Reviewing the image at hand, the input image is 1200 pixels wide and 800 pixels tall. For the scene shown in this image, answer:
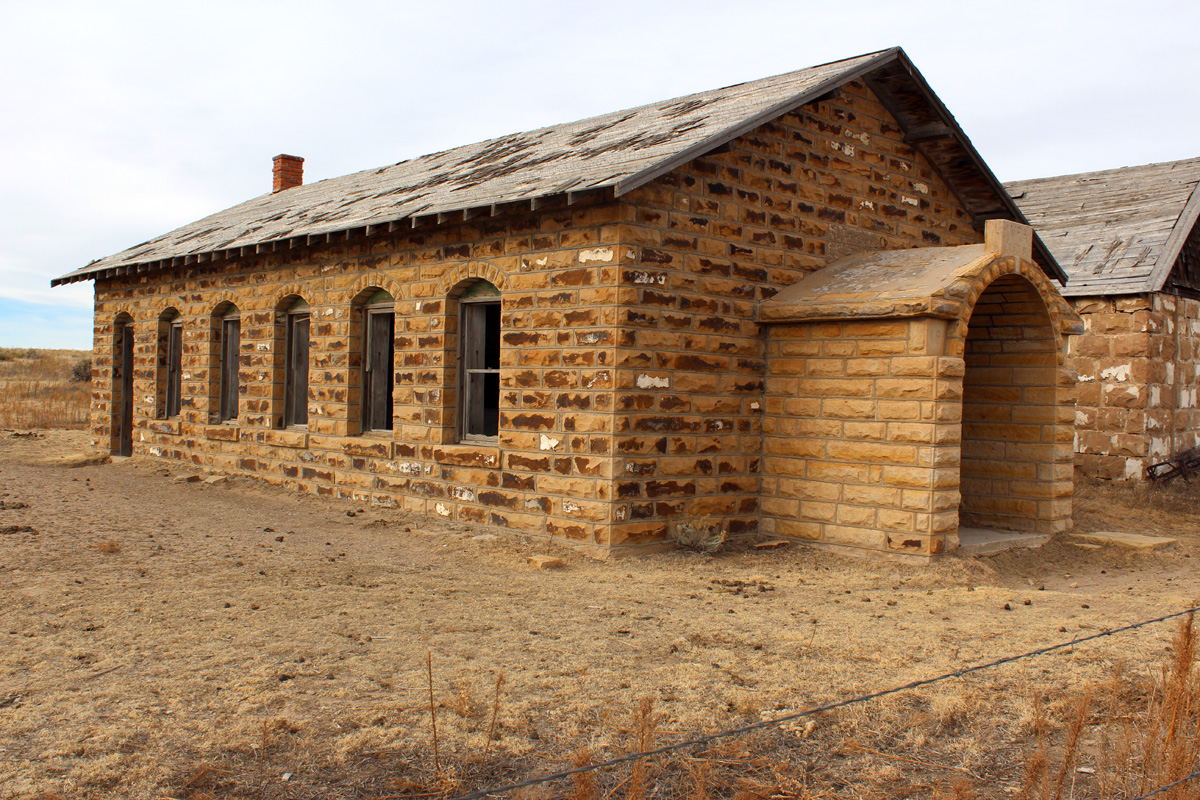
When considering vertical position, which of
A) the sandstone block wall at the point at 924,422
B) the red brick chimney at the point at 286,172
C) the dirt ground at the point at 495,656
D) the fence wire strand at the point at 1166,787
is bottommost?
the dirt ground at the point at 495,656

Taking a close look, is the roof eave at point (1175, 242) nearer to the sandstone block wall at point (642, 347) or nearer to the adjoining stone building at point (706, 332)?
the adjoining stone building at point (706, 332)

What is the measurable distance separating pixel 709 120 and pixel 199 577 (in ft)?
19.9

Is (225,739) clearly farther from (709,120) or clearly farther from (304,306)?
(304,306)

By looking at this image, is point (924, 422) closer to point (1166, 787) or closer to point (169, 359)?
point (1166, 787)

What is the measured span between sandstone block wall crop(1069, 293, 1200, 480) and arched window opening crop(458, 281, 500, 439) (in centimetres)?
894

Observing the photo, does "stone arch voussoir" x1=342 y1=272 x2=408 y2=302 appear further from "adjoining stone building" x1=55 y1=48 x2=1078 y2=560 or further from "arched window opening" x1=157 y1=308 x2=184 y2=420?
"arched window opening" x1=157 y1=308 x2=184 y2=420

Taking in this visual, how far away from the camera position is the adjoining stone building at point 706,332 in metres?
7.90

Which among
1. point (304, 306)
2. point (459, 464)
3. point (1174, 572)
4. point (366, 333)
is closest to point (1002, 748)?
point (1174, 572)

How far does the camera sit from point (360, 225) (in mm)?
9781

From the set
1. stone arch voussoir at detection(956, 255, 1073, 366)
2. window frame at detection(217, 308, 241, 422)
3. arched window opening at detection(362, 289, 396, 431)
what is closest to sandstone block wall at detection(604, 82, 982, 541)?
stone arch voussoir at detection(956, 255, 1073, 366)

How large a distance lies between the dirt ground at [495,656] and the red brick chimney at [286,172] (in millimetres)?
12863

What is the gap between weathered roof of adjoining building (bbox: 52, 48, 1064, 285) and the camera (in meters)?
8.14

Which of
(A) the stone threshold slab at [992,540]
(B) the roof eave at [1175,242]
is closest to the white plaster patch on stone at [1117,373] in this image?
(B) the roof eave at [1175,242]

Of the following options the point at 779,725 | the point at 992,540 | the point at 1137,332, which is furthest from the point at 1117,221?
the point at 779,725
